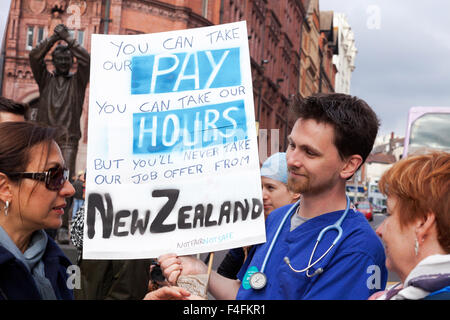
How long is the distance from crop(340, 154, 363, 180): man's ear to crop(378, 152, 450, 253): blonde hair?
0.36m

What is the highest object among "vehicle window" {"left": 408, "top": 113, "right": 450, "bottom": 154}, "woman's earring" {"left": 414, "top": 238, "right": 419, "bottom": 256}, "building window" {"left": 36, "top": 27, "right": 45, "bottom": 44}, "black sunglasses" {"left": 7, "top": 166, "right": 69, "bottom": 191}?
"building window" {"left": 36, "top": 27, "right": 45, "bottom": 44}

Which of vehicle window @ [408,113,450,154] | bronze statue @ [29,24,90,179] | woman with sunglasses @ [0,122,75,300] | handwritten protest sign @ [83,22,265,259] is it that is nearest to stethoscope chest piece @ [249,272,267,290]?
handwritten protest sign @ [83,22,265,259]

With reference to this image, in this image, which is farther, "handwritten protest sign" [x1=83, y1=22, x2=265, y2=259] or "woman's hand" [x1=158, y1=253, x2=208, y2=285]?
"handwritten protest sign" [x1=83, y1=22, x2=265, y2=259]

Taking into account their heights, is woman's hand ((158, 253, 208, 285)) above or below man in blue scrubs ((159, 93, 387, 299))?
below

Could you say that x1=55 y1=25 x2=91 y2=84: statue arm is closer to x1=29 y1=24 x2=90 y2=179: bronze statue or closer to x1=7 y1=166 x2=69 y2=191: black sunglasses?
x1=29 y1=24 x2=90 y2=179: bronze statue

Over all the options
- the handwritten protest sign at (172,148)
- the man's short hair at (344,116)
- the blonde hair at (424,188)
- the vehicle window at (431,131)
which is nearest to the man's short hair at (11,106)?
the handwritten protest sign at (172,148)

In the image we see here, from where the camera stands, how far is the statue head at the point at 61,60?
7375mm

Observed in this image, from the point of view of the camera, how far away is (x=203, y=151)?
234 cm

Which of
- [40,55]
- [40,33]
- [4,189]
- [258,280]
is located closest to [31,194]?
[4,189]

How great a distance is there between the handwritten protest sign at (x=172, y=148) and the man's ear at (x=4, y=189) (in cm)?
28

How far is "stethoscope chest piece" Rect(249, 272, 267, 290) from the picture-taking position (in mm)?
2109

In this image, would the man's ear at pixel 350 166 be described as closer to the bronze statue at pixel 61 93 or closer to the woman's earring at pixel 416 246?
the woman's earring at pixel 416 246

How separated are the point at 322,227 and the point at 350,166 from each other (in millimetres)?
270

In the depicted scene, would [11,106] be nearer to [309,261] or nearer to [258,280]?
[258,280]
